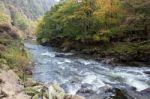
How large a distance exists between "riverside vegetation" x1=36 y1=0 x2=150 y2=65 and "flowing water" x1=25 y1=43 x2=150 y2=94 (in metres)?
4.30

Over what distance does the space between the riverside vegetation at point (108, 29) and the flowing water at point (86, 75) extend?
14.1 ft

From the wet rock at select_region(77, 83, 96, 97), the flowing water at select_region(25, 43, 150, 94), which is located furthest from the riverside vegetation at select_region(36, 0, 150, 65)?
the wet rock at select_region(77, 83, 96, 97)

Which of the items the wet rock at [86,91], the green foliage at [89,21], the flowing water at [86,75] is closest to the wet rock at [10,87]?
the flowing water at [86,75]

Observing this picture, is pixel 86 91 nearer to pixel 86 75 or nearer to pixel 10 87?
pixel 86 75

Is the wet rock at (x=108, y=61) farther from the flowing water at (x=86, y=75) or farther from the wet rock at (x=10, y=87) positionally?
the wet rock at (x=10, y=87)

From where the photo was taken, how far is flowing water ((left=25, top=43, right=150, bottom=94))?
2708 centimetres

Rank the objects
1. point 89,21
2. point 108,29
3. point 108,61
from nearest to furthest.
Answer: point 108,61, point 108,29, point 89,21

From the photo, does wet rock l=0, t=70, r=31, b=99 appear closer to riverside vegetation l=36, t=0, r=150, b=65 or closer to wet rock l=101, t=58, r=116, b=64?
wet rock l=101, t=58, r=116, b=64

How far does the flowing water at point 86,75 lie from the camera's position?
27078 mm

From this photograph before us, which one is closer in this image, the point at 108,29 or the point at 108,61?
the point at 108,61

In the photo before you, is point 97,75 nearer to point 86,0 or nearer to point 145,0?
A: point 145,0

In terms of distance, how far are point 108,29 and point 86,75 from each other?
18.5 m

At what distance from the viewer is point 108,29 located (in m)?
47.9

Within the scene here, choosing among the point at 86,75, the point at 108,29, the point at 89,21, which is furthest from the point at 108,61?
the point at 89,21
